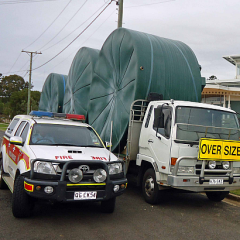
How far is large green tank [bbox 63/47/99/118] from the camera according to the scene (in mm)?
A: 12461

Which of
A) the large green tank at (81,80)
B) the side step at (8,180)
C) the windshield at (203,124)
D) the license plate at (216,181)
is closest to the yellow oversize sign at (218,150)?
the windshield at (203,124)

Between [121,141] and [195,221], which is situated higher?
[121,141]

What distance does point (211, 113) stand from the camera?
6.72 metres

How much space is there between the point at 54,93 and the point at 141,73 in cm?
946

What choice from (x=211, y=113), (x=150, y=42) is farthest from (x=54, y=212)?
(x=150, y=42)

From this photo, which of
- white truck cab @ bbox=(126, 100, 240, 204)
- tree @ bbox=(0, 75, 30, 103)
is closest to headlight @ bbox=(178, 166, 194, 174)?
white truck cab @ bbox=(126, 100, 240, 204)

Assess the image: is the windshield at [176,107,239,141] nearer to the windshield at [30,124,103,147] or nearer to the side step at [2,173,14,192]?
the windshield at [30,124,103,147]

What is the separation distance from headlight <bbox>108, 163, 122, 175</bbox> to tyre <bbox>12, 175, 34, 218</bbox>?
1349 mm

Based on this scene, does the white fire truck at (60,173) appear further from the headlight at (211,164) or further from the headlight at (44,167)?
the headlight at (211,164)

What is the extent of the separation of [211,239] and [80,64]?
9.86 metres

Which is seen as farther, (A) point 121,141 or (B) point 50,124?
(A) point 121,141

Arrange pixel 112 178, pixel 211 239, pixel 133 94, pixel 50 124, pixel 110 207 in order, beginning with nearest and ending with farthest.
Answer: pixel 211 239
pixel 112 178
pixel 110 207
pixel 50 124
pixel 133 94

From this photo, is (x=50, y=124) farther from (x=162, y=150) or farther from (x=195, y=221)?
(x=195, y=221)

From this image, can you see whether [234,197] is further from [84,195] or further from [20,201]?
[20,201]
